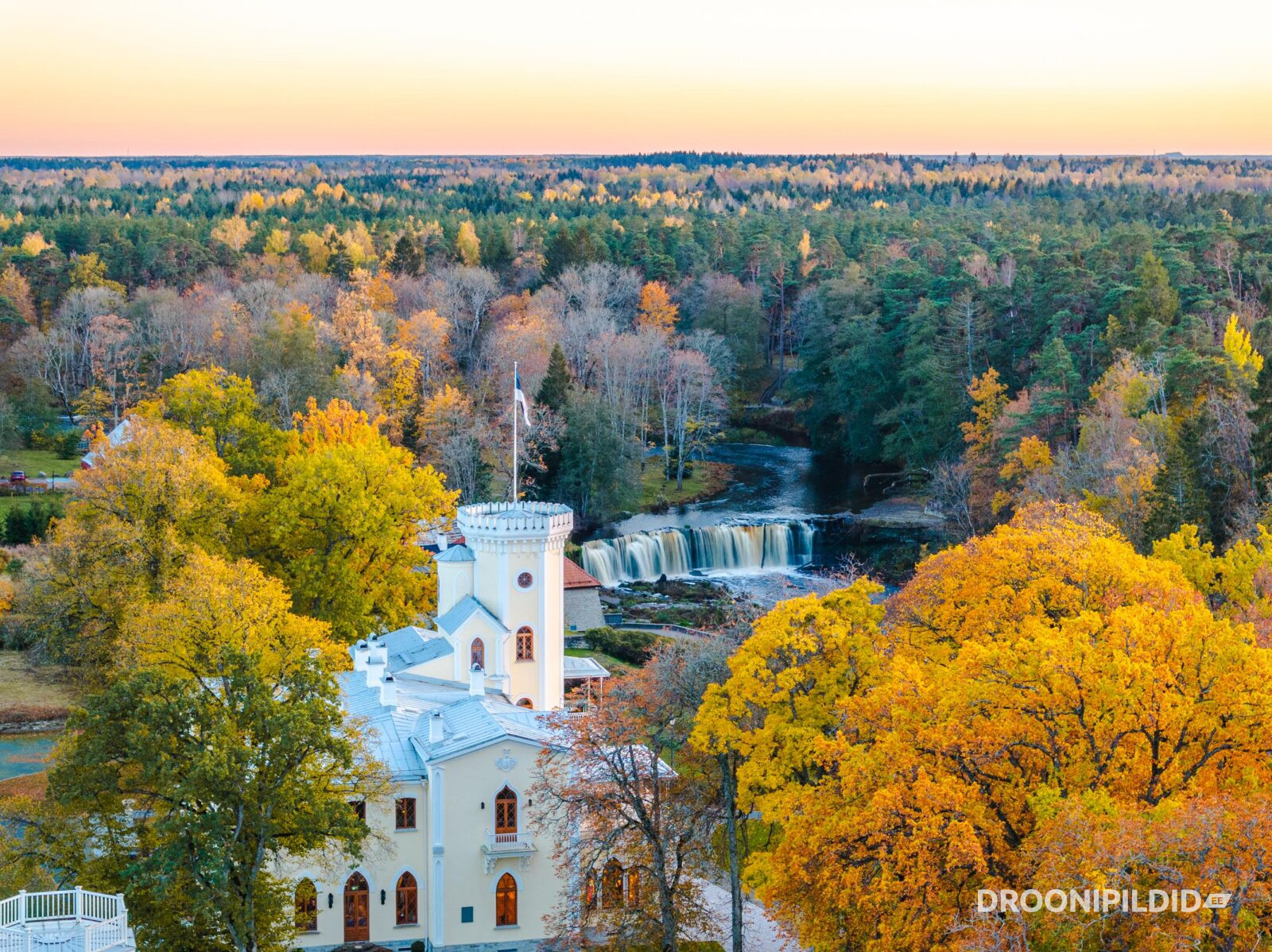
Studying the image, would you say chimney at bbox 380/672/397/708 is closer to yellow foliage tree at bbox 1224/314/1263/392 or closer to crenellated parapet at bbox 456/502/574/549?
crenellated parapet at bbox 456/502/574/549

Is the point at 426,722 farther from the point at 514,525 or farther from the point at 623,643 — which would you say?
the point at 623,643

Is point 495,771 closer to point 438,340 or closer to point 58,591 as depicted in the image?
point 58,591

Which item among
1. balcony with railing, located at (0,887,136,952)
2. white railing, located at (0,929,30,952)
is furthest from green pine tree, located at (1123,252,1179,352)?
white railing, located at (0,929,30,952)

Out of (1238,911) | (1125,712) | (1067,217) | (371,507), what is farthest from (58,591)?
(1067,217)

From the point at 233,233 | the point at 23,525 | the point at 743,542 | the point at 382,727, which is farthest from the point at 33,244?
the point at 382,727

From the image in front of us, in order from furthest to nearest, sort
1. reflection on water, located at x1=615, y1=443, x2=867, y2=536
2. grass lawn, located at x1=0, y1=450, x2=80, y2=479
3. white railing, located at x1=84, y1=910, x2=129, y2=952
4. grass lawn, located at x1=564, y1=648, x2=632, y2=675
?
grass lawn, located at x1=0, y1=450, x2=80, y2=479 < reflection on water, located at x1=615, y1=443, x2=867, y2=536 < grass lawn, located at x1=564, y1=648, x2=632, y2=675 < white railing, located at x1=84, y1=910, x2=129, y2=952

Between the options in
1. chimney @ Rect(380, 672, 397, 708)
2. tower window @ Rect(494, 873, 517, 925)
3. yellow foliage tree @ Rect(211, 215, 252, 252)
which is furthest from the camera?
yellow foliage tree @ Rect(211, 215, 252, 252)

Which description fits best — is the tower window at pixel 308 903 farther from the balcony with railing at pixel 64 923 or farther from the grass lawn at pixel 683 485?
→ the grass lawn at pixel 683 485
